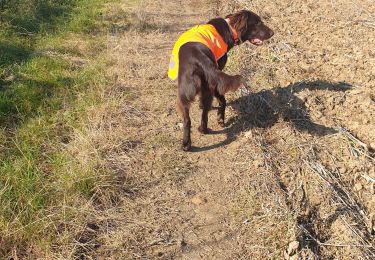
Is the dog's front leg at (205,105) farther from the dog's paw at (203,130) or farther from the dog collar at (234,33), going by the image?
the dog collar at (234,33)

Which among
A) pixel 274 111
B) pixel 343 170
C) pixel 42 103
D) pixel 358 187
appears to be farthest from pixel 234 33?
pixel 42 103

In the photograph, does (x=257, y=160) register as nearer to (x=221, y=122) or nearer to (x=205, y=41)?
(x=221, y=122)

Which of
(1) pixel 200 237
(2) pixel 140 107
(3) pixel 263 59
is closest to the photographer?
(1) pixel 200 237

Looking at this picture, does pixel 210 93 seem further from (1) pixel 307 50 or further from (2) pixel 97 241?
(1) pixel 307 50

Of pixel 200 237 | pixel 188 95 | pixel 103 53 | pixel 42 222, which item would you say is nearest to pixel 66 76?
pixel 103 53

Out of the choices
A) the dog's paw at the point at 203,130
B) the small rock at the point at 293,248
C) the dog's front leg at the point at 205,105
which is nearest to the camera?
the small rock at the point at 293,248

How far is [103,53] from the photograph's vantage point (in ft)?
20.1

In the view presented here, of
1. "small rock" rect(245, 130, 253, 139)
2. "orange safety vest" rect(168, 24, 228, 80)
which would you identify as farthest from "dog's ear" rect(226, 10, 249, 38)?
"small rock" rect(245, 130, 253, 139)

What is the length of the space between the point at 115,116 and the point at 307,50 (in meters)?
3.09

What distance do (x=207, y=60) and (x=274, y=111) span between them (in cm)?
133

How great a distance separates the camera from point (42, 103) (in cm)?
479

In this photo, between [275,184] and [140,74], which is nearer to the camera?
[275,184]

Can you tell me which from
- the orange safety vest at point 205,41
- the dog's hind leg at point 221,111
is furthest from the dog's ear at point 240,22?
the dog's hind leg at point 221,111

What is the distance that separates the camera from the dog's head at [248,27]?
4469 mm
